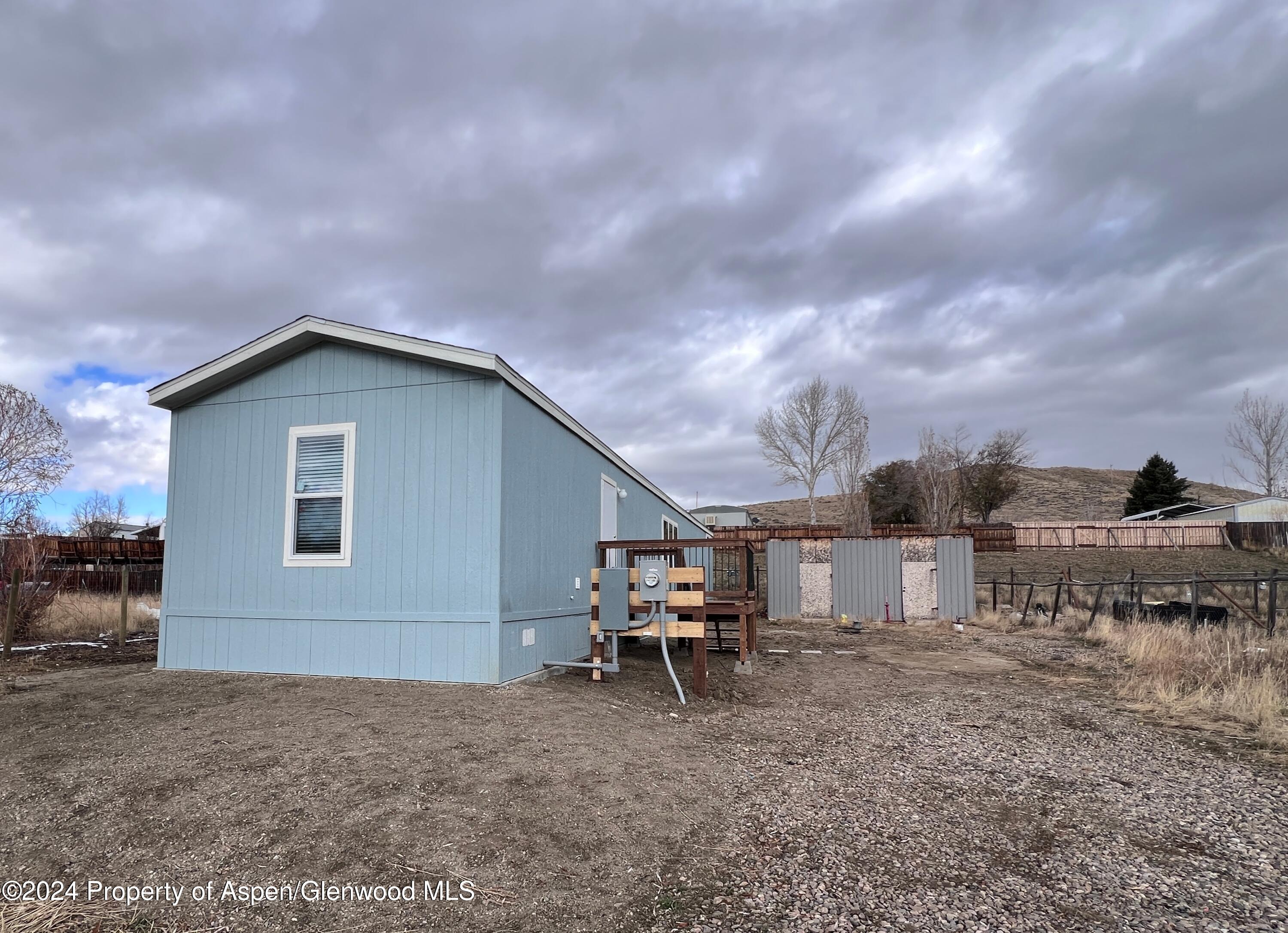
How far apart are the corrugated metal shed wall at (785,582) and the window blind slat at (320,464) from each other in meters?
12.9

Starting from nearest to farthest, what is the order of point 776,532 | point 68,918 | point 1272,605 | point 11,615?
1. point 68,918
2. point 11,615
3. point 1272,605
4. point 776,532

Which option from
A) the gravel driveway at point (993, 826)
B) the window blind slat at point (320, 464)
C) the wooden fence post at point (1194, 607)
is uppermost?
the window blind slat at point (320, 464)

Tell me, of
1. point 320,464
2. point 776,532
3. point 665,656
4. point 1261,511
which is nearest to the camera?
point 665,656

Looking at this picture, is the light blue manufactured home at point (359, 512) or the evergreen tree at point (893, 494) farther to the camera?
the evergreen tree at point (893, 494)

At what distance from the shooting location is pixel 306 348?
7.27 metres

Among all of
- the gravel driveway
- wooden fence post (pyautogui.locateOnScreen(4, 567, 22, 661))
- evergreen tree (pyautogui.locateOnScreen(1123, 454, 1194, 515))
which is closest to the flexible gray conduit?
the gravel driveway


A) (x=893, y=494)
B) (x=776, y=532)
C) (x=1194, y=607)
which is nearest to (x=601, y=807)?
(x=1194, y=607)

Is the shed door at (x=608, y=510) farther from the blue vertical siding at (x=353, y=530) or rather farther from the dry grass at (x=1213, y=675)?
the dry grass at (x=1213, y=675)

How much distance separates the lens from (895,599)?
17359 mm

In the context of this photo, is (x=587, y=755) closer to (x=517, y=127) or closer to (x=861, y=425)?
(x=517, y=127)

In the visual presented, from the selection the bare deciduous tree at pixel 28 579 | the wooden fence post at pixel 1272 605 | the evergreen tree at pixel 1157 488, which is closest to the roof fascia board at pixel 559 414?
the bare deciduous tree at pixel 28 579

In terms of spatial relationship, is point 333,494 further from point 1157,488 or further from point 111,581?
point 1157,488

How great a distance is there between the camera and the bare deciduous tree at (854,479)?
27875mm

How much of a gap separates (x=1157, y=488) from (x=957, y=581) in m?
33.6
